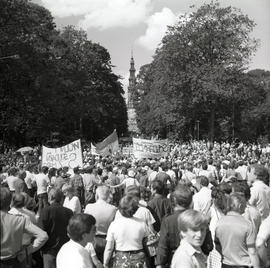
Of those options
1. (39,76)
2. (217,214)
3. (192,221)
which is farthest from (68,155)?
(39,76)

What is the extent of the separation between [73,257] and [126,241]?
4.10 feet

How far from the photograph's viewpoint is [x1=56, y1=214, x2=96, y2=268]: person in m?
4.73

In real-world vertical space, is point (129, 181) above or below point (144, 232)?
below

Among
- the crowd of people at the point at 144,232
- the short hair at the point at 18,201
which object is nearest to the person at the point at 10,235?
the crowd of people at the point at 144,232

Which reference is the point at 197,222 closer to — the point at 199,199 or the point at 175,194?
the point at 175,194

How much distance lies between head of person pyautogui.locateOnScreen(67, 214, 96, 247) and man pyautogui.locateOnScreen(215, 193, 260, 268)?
4.42 feet

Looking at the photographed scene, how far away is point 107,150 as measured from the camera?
80.5 feet

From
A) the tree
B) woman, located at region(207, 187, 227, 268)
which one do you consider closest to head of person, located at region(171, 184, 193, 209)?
woman, located at region(207, 187, 227, 268)

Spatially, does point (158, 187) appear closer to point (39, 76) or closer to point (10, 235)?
point (10, 235)

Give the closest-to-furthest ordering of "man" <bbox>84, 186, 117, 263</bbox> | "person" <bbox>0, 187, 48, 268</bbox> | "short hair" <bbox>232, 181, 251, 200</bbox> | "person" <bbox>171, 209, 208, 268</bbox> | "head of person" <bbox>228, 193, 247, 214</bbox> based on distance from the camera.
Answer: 1. "person" <bbox>171, 209, 208, 268</bbox>
2. "person" <bbox>0, 187, 48, 268</bbox>
3. "head of person" <bbox>228, 193, 247, 214</bbox>
4. "short hair" <bbox>232, 181, 251, 200</bbox>
5. "man" <bbox>84, 186, 117, 263</bbox>

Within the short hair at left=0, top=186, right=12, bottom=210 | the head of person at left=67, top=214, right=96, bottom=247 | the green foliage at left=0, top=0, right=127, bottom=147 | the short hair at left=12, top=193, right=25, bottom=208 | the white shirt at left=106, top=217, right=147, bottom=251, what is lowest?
the white shirt at left=106, top=217, right=147, bottom=251

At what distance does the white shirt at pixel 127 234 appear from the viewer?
592 cm

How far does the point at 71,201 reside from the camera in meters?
8.49

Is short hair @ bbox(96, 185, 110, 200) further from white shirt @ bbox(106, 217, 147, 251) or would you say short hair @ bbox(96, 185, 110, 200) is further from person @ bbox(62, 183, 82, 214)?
white shirt @ bbox(106, 217, 147, 251)
